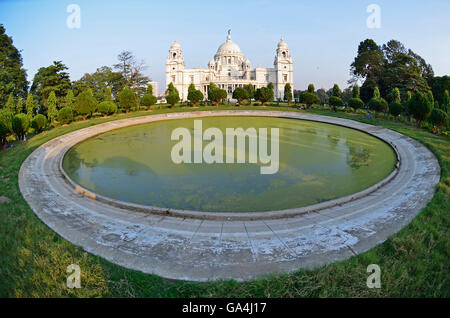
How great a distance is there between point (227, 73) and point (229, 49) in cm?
619

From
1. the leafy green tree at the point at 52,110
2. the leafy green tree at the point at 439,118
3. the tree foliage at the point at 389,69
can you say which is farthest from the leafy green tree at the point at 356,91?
the leafy green tree at the point at 52,110

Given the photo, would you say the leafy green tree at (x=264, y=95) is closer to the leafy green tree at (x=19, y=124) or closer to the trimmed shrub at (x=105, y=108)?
the trimmed shrub at (x=105, y=108)

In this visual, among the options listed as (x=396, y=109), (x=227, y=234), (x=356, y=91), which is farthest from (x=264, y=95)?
(x=227, y=234)

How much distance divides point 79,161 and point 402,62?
42.0m

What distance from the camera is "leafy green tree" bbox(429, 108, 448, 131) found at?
54.2ft

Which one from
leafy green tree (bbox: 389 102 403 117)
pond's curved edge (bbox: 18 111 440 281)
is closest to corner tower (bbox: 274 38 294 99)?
leafy green tree (bbox: 389 102 403 117)

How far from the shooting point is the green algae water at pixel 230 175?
8.20 m

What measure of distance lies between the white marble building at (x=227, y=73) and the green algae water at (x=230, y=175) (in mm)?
43818

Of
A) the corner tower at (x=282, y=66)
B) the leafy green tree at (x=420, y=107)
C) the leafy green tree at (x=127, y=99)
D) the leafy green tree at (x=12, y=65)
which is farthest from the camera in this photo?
the corner tower at (x=282, y=66)

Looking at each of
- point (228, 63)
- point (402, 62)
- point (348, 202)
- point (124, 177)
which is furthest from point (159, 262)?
point (228, 63)

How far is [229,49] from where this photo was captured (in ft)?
216

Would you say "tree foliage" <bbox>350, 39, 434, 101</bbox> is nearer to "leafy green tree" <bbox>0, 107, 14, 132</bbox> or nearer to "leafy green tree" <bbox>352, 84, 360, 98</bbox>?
"leafy green tree" <bbox>352, 84, 360, 98</bbox>

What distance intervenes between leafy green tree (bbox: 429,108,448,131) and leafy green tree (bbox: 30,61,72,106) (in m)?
32.3

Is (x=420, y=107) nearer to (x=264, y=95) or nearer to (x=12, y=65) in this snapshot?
(x=264, y=95)
